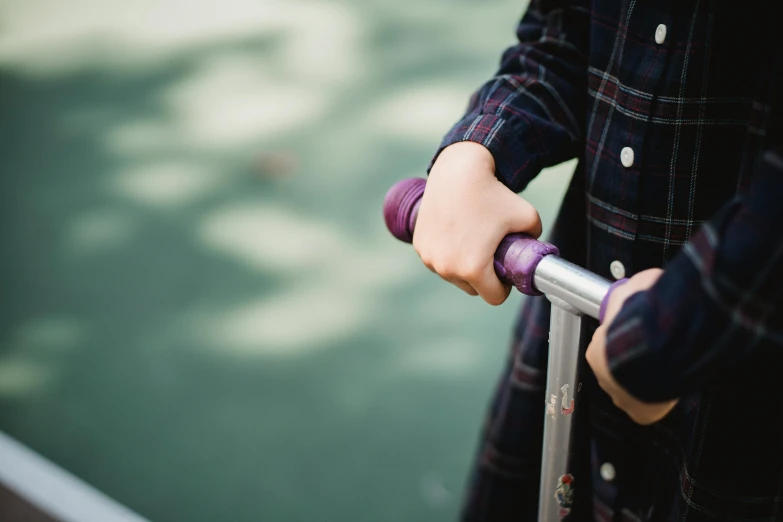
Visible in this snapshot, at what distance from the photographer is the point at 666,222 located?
0.69 meters

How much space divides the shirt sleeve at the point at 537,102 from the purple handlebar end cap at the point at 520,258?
0.10m

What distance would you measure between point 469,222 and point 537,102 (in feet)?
0.60

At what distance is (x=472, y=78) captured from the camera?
87.5 inches

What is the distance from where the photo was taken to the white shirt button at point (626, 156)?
684mm

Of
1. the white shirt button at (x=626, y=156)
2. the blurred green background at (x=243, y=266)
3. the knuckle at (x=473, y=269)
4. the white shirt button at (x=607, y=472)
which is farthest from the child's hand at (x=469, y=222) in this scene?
the blurred green background at (x=243, y=266)

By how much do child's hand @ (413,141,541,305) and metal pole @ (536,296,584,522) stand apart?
0.19 ft

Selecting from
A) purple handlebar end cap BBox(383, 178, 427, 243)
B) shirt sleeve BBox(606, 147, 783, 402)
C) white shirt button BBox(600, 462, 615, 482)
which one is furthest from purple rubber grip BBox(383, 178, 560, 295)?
white shirt button BBox(600, 462, 615, 482)

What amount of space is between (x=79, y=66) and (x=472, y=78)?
1.23 m

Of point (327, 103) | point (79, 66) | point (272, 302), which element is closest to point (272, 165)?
point (327, 103)

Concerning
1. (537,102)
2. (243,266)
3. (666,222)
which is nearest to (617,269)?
(666,222)

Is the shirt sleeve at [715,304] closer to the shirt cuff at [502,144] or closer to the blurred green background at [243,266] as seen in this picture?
the shirt cuff at [502,144]

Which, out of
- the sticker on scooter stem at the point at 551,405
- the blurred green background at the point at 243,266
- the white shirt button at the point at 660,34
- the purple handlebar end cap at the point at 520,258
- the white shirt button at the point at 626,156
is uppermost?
the white shirt button at the point at 660,34

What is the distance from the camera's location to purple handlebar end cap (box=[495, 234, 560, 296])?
0.60 metres

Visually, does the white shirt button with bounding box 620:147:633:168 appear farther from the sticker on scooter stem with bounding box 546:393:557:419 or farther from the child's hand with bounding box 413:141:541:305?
the sticker on scooter stem with bounding box 546:393:557:419
